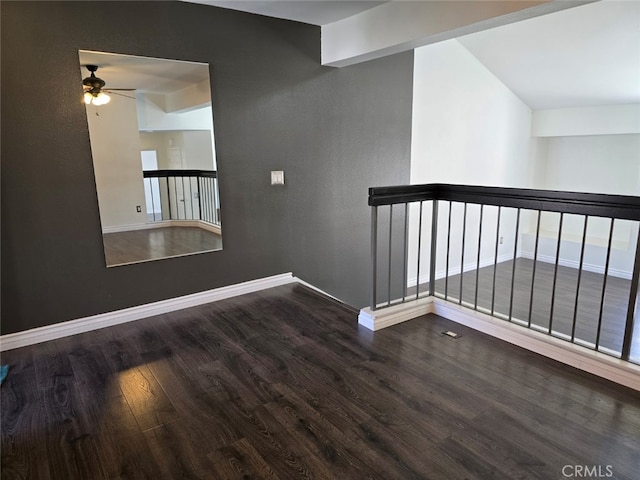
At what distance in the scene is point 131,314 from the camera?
3.04 meters

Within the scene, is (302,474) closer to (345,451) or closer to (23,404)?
(345,451)

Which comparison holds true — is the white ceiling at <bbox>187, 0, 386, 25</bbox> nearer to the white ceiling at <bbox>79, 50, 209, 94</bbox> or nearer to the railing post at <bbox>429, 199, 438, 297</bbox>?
the white ceiling at <bbox>79, 50, 209, 94</bbox>

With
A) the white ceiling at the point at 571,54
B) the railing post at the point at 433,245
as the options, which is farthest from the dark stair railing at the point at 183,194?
the white ceiling at the point at 571,54

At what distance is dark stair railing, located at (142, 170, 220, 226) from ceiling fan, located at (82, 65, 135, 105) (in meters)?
0.54

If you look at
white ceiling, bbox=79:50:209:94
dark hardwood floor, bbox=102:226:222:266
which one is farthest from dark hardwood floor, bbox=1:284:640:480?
white ceiling, bbox=79:50:209:94

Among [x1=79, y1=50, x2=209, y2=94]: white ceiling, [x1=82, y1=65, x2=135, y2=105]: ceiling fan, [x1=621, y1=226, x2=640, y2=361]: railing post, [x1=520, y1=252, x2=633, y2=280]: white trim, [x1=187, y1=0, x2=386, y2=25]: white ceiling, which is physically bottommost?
[x1=520, y1=252, x2=633, y2=280]: white trim

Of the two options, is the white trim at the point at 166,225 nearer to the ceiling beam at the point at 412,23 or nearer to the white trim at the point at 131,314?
the white trim at the point at 131,314

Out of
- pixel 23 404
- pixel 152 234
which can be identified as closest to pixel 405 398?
pixel 23 404

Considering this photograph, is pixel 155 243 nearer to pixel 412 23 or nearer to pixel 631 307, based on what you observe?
pixel 412 23

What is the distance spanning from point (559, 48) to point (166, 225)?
4514 mm

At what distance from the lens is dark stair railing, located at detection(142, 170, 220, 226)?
3.09 meters

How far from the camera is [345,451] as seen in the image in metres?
1.71

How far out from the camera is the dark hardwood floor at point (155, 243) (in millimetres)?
2930

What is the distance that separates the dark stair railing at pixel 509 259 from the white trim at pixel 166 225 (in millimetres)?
1333
